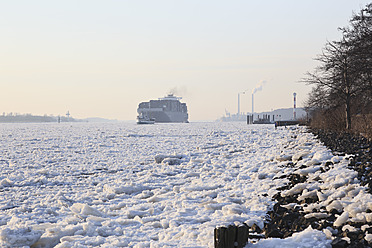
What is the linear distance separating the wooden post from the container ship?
489 ft

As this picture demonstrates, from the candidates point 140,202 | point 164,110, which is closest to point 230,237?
point 140,202

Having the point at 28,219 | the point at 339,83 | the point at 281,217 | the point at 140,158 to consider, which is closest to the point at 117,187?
the point at 28,219

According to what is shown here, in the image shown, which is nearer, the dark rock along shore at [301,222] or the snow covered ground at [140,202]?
the dark rock along shore at [301,222]

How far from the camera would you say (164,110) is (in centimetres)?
16050

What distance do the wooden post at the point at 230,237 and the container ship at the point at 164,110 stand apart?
489ft

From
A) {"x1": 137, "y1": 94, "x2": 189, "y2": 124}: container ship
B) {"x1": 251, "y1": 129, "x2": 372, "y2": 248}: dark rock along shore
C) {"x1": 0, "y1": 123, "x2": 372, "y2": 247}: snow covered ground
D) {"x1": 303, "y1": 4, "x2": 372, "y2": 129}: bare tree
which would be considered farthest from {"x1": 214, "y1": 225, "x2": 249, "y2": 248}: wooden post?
{"x1": 137, "y1": 94, "x2": 189, "y2": 124}: container ship

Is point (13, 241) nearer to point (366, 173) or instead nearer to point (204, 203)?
point (204, 203)

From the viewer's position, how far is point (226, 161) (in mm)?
12883

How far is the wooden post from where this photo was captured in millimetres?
3664

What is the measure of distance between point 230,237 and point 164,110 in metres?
157

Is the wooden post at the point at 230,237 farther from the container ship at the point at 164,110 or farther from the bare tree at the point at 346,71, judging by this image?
the container ship at the point at 164,110

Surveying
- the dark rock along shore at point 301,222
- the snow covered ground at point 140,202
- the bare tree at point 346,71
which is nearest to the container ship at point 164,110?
the bare tree at point 346,71

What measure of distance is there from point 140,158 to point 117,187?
6.31 m

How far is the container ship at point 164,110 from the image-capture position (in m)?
158
